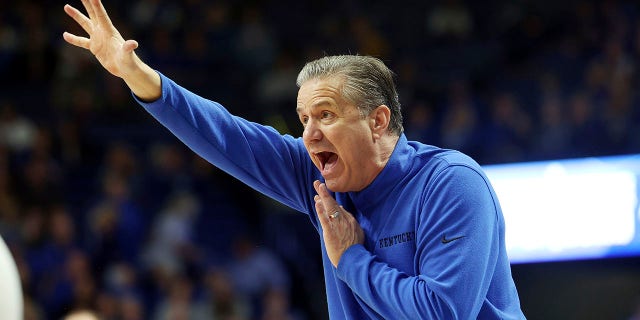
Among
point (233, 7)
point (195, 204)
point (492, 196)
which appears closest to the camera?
point (492, 196)

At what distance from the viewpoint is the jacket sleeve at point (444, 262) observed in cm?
270

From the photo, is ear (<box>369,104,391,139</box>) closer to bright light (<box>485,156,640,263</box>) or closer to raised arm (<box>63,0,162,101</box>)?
raised arm (<box>63,0,162,101</box>)

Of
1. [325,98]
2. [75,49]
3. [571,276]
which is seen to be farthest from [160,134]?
[325,98]

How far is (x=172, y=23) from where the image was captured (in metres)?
13.2

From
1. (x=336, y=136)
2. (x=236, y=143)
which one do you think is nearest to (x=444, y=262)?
(x=336, y=136)

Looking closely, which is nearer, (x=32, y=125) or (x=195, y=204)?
(x=195, y=204)

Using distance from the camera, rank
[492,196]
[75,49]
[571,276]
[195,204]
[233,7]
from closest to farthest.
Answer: [492,196] < [571,276] < [195,204] < [75,49] < [233,7]

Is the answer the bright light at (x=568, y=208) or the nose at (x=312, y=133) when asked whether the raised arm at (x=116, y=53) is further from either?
the bright light at (x=568, y=208)

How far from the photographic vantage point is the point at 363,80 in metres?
3.04

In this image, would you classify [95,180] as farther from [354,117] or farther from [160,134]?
[354,117]

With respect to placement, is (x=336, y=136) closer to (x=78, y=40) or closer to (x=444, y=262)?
(x=444, y=262)

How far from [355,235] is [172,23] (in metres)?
10.7

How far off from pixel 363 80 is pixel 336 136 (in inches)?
8.2

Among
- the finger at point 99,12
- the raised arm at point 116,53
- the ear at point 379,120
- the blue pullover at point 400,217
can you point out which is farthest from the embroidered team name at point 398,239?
the finger at point 99,12
